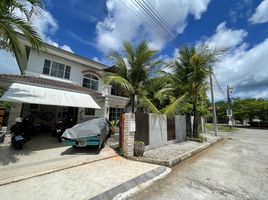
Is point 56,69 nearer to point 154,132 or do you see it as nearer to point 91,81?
point 91,81

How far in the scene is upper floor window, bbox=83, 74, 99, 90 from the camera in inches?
633

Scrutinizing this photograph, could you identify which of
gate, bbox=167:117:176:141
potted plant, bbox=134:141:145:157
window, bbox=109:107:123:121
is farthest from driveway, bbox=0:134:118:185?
window, bbox=109:107:123:121

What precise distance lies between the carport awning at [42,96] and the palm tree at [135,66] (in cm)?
272

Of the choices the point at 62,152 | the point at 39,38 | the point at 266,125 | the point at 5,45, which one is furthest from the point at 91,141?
the point at 266,125

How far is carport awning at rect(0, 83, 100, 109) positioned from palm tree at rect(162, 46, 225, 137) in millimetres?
7167

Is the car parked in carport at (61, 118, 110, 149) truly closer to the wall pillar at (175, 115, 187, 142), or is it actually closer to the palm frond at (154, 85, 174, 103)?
the palm frond at (154, 85, 174, 103)

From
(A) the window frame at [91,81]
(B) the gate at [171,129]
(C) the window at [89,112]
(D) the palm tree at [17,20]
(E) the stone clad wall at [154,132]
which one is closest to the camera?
(D) the palm tree at [17,20]

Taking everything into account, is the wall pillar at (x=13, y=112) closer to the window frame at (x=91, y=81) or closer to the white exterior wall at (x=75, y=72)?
the white exterior wall at (x=75, y=72)

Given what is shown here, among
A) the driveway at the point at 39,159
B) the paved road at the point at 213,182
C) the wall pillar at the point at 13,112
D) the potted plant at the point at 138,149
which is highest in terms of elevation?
the wall pillar at the point at 13,112

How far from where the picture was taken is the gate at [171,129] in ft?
36.8

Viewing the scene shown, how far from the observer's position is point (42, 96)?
9062 mm

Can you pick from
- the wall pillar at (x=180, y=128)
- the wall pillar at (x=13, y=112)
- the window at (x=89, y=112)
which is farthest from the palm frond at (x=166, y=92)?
the wall pillar at (x=13, y=112)

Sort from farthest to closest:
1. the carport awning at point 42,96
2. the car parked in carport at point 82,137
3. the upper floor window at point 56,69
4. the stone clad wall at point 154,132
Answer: the upper floor window at point 56,69, the carport awning at point 42,96, the stone clad wall at point 154,132, the car parked in carport at point 82,137

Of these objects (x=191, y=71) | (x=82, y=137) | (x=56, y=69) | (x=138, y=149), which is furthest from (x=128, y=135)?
(x=56, y=69)
